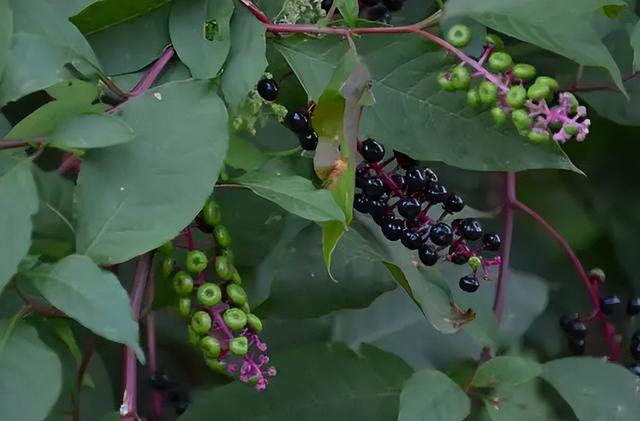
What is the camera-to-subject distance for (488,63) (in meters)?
0.69

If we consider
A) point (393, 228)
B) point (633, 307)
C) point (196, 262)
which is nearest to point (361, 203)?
point (393, 228)

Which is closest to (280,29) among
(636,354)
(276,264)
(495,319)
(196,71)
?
(196,71)

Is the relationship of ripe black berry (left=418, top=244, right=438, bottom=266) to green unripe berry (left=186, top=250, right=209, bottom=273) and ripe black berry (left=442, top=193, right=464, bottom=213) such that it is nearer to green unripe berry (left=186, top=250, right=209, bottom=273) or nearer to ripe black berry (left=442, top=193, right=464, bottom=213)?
ripe black berry (left=442, top=193, right=464, bottom=213)

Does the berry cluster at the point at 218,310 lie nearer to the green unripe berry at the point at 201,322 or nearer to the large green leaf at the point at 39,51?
the green unripe berry at the point at 201,322

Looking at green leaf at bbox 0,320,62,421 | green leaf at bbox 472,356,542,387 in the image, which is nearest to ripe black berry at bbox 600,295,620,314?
green leaf at bbox 472,356,542,387

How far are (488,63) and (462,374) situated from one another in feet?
1.37

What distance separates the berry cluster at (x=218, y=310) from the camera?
657 millimetres

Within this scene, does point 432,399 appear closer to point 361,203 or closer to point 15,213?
point 361,203

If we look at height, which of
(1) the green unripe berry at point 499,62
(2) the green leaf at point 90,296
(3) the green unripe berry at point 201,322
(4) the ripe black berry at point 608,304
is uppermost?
(1) the green unripe berry at point 499,62

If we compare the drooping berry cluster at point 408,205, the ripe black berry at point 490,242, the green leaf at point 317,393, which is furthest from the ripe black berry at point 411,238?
the green leaf at point 317,393

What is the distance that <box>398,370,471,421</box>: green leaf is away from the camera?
78 cm

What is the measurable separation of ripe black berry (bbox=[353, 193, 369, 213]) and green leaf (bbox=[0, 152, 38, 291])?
0.81 feet

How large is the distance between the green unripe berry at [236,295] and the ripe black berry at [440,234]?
0.51ft

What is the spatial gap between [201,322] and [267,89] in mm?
196
